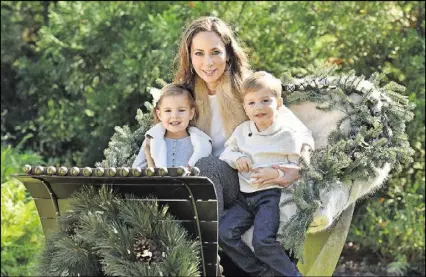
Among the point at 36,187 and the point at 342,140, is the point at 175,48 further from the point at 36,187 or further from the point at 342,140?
the point at 36,187

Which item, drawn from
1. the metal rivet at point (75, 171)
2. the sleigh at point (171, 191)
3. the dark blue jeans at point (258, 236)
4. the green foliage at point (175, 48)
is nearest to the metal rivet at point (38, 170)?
the sleigh at point (171, 191)

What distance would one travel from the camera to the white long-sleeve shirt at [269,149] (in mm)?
4629

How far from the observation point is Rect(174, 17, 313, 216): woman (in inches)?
197

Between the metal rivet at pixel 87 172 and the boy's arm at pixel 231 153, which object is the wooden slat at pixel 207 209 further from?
the boy's arm at pixel 231 153

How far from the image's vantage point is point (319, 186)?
4.48 metres

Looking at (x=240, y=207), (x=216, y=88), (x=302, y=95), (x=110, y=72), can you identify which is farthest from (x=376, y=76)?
(x=110, y=72)

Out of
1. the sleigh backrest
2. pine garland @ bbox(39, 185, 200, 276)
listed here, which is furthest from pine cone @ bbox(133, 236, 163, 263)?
the sleigh backrest

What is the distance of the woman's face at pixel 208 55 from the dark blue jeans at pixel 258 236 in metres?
0.76

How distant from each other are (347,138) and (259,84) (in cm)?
58

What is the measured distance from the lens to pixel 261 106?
461cm

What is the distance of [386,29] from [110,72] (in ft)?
7.44

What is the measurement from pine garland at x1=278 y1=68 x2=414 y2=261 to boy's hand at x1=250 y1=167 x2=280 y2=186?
5.4 inches

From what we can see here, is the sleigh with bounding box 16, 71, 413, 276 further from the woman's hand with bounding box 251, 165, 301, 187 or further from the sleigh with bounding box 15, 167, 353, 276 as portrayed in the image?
the woman's hand with bounding box 251, 165, 301, 187

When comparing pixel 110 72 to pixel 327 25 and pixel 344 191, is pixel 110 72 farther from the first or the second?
pixel 344 191
